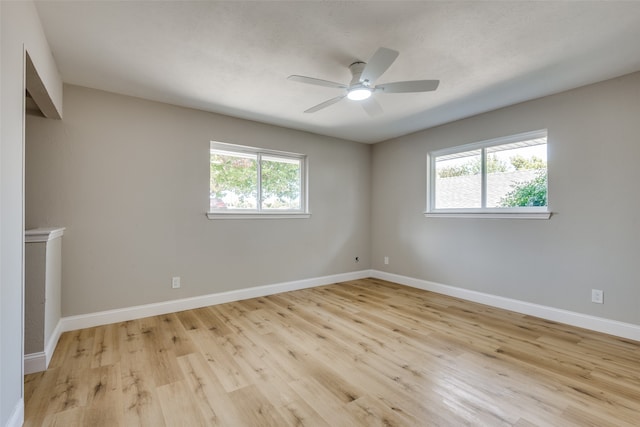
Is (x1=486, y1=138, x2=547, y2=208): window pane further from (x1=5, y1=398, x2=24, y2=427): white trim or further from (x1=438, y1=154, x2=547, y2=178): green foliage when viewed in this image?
(x1=5, y1=398, x2=24, y2=427): white trim

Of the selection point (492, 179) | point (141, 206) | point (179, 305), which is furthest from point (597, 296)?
point (141, 206)

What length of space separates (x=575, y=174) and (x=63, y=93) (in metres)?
5.02

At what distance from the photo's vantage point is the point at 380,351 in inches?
93.4

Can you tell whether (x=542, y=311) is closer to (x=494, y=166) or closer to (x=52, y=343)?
(x=494, y=166)

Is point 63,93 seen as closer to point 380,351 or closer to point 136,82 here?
point 136,82

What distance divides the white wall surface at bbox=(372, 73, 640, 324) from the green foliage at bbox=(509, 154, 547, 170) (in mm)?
130

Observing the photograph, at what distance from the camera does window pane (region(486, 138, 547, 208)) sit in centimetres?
322

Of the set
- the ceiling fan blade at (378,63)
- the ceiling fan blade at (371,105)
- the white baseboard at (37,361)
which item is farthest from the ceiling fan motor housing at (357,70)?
the white baseboard at (37,361)

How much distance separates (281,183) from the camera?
428 centimetres

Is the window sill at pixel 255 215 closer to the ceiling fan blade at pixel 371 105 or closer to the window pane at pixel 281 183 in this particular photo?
the window pane at pixel 281 183

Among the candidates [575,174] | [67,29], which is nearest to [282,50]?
[67,29]

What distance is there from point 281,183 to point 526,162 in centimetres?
Answer: 306

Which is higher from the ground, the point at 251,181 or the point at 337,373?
the point at 251,181

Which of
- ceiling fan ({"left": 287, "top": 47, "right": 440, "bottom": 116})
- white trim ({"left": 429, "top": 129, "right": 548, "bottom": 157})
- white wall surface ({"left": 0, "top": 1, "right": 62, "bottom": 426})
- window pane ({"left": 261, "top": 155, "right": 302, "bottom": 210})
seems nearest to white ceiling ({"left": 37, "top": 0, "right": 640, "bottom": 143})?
ceiling fan ({"left": 287, "top": 47, "right": 440, "bottom": 116})
